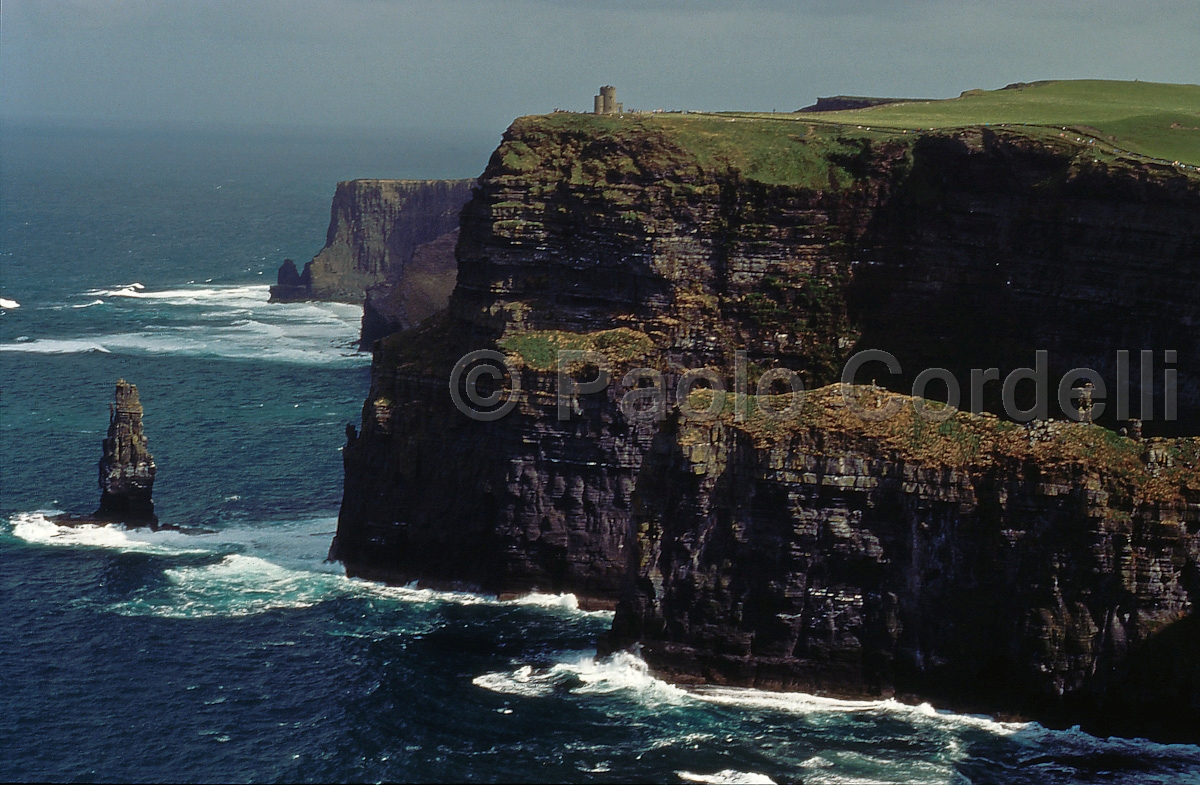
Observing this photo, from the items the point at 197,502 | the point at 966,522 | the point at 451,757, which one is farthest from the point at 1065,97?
the point at 451,757

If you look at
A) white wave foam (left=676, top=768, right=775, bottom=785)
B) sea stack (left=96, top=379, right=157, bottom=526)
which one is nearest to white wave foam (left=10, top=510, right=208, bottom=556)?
sea stack (left=96, top=379, right=157, bottom=526)

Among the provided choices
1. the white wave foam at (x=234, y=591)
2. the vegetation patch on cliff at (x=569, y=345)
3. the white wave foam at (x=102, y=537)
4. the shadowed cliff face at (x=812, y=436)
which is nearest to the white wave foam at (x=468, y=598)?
the shadowed cliff face at (x=812, y=436)

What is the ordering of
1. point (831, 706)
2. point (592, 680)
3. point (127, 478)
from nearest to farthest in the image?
point (831, 706)
point (592, 680)
point (127, 478)

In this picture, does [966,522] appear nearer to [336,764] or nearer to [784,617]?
[784,617]

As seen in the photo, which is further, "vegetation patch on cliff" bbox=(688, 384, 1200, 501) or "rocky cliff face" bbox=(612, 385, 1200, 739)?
"vegetation patch on cliff" bbox=(688, 384, 1200, 501)

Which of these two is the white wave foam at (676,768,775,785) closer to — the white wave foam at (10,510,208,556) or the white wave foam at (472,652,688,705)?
the white wave foam at (472,652,688,705)

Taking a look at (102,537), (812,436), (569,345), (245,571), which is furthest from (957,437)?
(102,537)

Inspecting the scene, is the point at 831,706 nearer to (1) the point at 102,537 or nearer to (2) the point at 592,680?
(2) the point at 592,680
